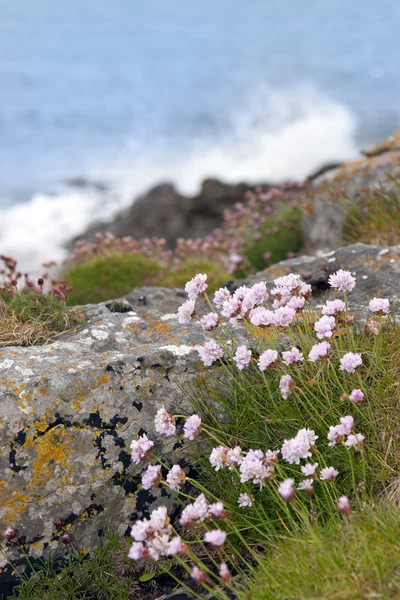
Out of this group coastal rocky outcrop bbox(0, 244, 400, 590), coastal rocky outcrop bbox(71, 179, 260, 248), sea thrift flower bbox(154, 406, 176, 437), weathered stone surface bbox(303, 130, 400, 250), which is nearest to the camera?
sea thrift flower bbox(154, 406, 176, 437)

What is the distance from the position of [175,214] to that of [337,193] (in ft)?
41.5

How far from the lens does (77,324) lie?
565cm

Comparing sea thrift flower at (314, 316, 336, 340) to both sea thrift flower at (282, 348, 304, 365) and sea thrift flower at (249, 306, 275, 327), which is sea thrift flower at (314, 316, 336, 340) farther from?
sea thrift flower at (249, 306, 275, 327)

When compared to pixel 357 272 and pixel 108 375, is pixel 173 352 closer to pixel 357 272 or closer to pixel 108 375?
pixel 108 375

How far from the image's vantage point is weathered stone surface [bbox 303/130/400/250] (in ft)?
32.8

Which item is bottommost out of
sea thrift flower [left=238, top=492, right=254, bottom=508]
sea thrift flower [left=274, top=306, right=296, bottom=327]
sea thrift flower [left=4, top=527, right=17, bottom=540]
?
sea thrift flower [left=4, top=527, right=17, bottom=540]

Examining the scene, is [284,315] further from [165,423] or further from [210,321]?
[165,423]

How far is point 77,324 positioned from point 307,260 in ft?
8.57

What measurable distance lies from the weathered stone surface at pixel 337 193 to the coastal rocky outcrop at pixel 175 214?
1077 cm

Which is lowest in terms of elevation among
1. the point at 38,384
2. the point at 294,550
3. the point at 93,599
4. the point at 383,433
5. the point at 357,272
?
the point at 93,599

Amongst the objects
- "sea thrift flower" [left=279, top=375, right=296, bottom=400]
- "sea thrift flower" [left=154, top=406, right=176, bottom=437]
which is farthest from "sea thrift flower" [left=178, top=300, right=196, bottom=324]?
"sea thrift flower" [left=279, top=375, right=296, bottom=400]

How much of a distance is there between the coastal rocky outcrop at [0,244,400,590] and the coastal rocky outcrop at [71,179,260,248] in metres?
17.3

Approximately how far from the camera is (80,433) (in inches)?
175

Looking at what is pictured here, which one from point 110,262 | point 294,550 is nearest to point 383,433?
point 294,550
